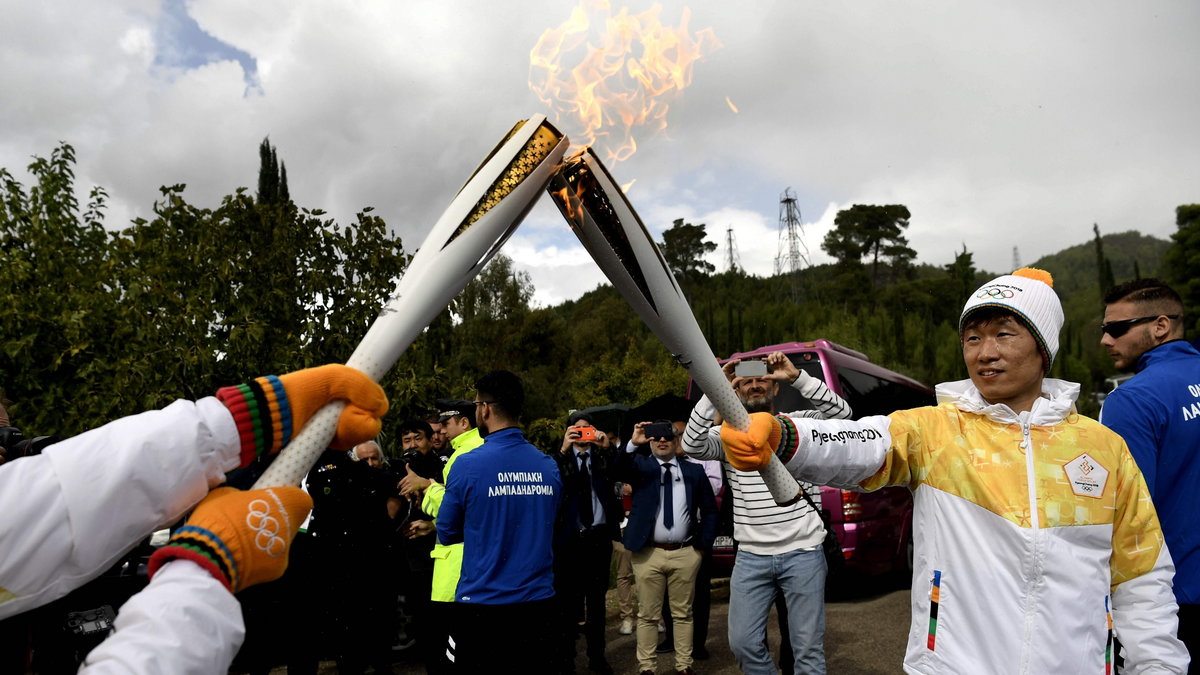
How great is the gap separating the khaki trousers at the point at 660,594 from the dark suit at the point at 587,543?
39 cm

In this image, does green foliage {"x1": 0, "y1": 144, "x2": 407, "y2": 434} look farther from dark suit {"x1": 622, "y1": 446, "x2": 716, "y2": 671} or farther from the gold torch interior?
the gold torch interior

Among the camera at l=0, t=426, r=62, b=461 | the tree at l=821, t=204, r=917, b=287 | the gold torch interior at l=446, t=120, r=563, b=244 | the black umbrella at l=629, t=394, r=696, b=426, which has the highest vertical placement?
the tree at l=821, t=204, r=917, b=287

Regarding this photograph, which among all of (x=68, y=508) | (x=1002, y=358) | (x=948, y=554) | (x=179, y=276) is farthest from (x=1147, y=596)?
(x=179, y=276)

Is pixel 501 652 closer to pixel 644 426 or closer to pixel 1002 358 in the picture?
pixel 644 426

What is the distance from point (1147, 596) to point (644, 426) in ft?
11.1

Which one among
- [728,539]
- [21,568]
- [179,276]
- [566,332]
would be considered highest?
[566,332]

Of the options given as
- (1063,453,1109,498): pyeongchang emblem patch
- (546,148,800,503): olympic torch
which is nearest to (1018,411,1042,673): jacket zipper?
(1063,453,1109,498): pyeongchang emblem patch

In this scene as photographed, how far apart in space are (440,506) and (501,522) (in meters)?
0.43

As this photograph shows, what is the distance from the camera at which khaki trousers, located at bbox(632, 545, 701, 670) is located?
5.30 meters

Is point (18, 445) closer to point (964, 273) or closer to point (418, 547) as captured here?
point (418, 547)

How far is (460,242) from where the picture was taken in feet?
7.13

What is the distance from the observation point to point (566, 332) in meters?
33.5

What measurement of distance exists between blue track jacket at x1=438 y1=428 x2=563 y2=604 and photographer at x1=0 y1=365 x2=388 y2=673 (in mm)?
2074

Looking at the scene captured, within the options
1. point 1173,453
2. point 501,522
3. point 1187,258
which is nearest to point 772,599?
point 501,522
